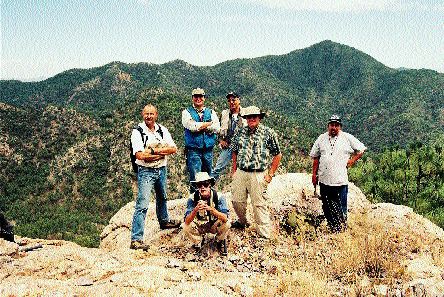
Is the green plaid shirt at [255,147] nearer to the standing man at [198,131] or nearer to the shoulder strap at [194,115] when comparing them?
the standing man at [198,131]

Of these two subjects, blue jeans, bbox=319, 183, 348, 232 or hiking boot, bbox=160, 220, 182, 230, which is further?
hiking boot, bbox=160, 220, 182, 230

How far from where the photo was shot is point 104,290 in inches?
128

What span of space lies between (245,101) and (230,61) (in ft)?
134

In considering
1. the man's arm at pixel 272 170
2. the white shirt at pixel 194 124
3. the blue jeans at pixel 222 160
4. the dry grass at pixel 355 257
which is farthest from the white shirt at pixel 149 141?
the dry grass at pixel 355 257

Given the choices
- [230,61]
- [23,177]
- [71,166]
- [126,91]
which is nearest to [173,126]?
[71,166]

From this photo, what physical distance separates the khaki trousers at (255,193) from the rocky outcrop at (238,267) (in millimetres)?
211

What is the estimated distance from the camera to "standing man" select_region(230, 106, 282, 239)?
487 centimetres

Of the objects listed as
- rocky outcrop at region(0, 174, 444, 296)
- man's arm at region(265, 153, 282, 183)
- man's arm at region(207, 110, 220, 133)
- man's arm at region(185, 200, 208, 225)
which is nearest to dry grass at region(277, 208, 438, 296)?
rocky outcrop at region(0, 174, 444, 296)

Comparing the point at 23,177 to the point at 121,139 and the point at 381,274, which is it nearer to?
the point at 121,139

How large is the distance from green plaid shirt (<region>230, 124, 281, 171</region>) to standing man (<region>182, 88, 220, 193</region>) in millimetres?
698

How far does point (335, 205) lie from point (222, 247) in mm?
1743

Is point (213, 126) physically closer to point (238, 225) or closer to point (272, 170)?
point (272, 170)

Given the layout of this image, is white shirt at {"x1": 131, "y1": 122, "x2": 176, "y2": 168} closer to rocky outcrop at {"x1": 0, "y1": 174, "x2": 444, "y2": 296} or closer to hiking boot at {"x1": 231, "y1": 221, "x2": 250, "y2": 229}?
rocky outcrop at {"x1": 0, "y1": 174, "x2": 444, "y2": 296}

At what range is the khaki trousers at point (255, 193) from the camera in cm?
493
